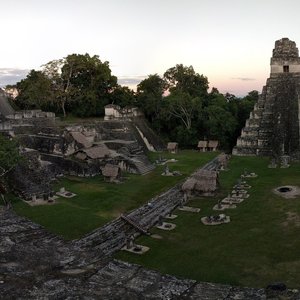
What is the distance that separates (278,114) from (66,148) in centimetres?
1919

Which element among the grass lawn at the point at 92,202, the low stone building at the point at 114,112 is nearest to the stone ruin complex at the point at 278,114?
the grass lawn at the point at 92,202

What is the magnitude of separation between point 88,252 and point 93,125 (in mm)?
22702

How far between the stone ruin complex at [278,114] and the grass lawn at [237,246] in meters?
13.0

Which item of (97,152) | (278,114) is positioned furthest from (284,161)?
(97,152)

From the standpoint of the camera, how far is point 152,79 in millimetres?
49438

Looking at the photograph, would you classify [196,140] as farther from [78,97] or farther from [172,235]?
[172,235]

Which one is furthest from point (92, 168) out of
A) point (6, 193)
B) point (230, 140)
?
point (230, 140)

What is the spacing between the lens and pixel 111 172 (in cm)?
2841

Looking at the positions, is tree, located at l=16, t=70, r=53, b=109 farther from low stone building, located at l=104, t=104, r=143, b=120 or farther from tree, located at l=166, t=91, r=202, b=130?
tree, located at l=166, t=91, r=202, b=130

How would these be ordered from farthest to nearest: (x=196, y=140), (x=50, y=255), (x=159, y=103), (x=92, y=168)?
(x=159, y=103) < (x=196, y=140) < (x=92, y=168) < (x=50, y=255)

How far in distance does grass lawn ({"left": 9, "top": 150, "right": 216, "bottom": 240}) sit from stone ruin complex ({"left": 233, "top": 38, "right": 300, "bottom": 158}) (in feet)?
26.3

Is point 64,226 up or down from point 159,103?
down

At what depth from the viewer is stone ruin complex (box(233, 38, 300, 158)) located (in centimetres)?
3659

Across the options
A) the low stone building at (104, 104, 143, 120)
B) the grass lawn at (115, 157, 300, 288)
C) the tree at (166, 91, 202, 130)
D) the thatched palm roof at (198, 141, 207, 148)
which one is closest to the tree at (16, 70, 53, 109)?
the low stone building at (104, 104, 143, 120)
